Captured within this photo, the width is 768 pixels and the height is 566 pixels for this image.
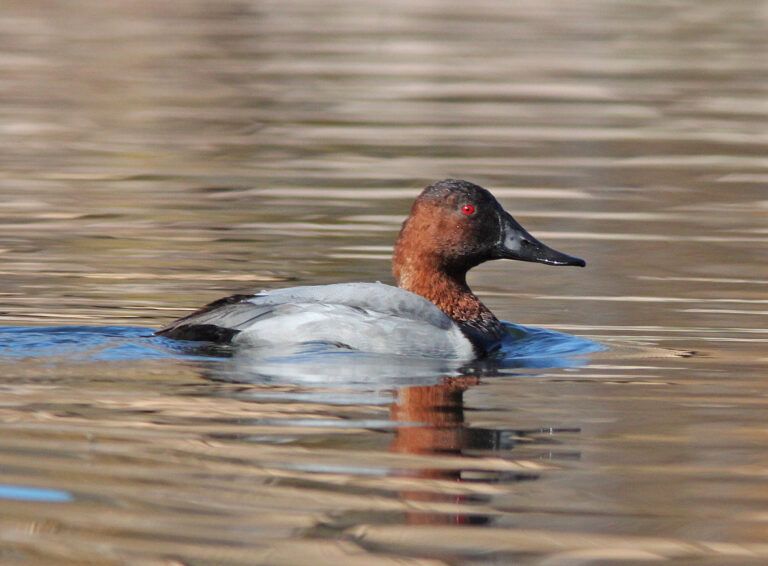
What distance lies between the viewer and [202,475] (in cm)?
560

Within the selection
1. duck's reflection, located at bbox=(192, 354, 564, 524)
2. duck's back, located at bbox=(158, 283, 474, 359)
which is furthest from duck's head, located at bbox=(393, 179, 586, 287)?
duck's reflection, located at bbox=(192, 354, 564, 524)

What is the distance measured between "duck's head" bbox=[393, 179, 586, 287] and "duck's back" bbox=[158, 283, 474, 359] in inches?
31.4

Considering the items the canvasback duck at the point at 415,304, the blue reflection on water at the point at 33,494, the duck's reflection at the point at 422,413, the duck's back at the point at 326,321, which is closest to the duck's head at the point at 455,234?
the canvasback duck at the point at 415,304

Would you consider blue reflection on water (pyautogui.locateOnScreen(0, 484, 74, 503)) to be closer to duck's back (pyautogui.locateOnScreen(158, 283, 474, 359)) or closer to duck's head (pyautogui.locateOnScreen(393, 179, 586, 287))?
duck's back (pyautogui.locateOnScreen(158, 283, 474, 359))

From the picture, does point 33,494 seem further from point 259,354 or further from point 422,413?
point 259,354

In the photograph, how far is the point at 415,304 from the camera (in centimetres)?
802

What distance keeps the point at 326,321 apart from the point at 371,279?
8.28ft

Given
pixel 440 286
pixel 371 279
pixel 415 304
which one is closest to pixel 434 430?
pixel 415 304

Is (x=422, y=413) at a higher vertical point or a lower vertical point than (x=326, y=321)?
lower

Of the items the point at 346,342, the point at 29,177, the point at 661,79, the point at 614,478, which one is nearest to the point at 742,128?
the point at 661,79

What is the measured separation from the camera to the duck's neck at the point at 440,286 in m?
8.67

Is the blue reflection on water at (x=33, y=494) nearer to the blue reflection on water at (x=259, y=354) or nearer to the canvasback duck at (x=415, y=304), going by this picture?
the blue reflection on water at (x=259, y=354)

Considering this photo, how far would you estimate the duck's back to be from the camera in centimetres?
774

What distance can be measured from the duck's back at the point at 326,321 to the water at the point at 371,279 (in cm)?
15
